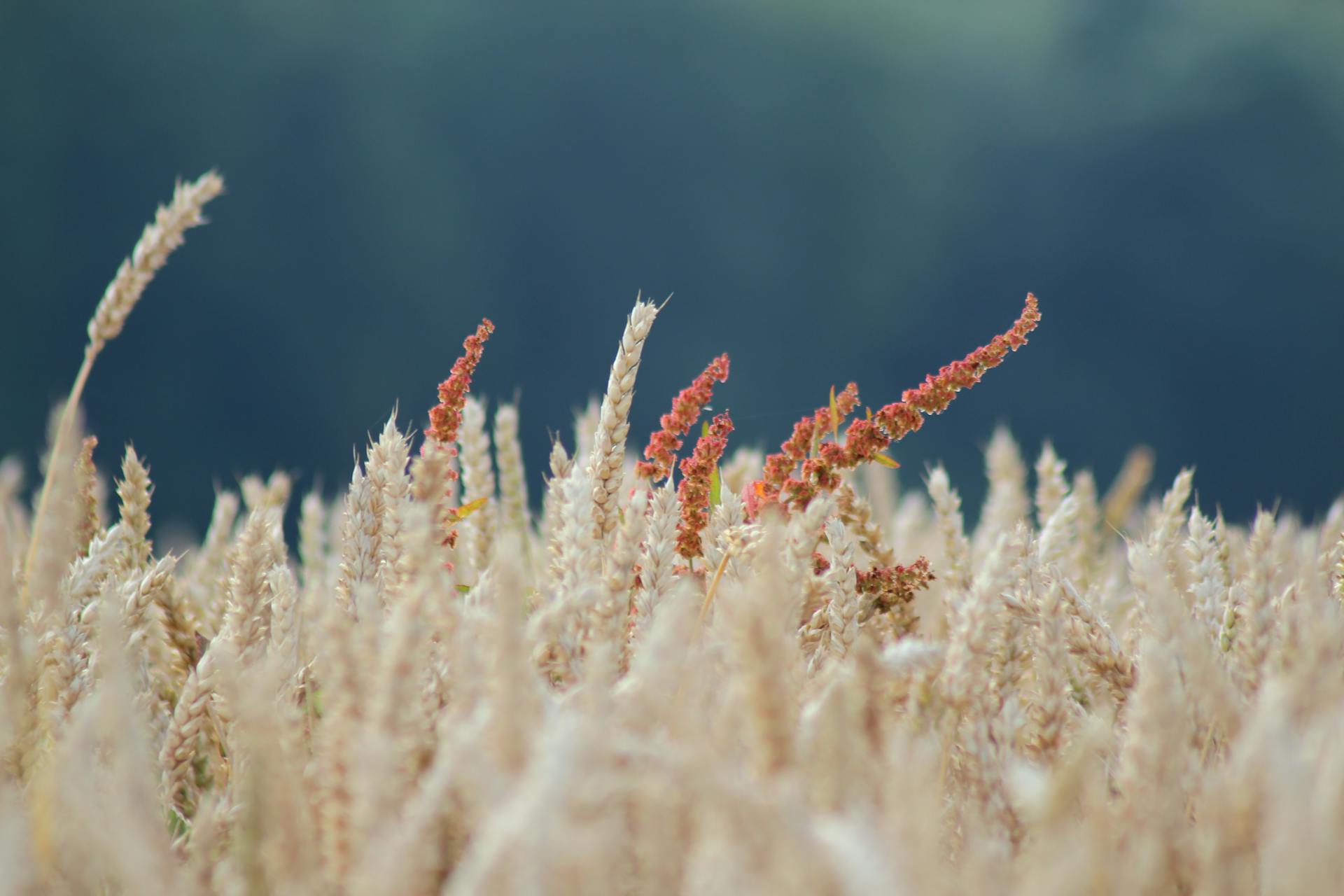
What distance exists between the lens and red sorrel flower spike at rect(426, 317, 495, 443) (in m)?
1.20

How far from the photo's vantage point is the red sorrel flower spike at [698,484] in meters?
1.17

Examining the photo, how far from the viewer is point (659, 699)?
610 millimetres

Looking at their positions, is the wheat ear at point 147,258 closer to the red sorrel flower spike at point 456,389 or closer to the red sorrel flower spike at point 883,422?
the red sorrel flower spike at point 456,389

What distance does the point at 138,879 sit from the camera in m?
0.49

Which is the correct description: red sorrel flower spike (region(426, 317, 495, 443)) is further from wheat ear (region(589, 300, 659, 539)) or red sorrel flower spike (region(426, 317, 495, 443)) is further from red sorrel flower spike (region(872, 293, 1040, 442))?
red sorrel flower spike (region(872, 293, 1040, 442))

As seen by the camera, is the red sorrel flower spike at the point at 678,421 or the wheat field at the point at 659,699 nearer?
the wheat field at the point at 659,699

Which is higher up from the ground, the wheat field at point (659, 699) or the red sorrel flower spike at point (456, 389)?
the red sorrel flower spike at point (456, 389)

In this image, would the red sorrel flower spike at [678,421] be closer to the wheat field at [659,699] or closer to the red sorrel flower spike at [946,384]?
the wheat field at [659,699]

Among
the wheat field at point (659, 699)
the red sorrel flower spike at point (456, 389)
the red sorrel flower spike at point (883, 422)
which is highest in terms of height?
the red sorrel flower spike at point (456, 389)

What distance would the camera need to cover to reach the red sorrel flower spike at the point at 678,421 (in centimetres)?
116

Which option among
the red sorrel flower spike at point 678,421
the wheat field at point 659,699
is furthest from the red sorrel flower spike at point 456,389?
the red sorrel flower spike at point 678,421

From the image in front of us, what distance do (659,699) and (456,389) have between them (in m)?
0.69

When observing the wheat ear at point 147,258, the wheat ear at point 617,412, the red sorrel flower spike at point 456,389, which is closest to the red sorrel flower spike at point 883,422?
the wheat ear at point 617,412

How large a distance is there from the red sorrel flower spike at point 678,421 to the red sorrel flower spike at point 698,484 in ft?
0.08
